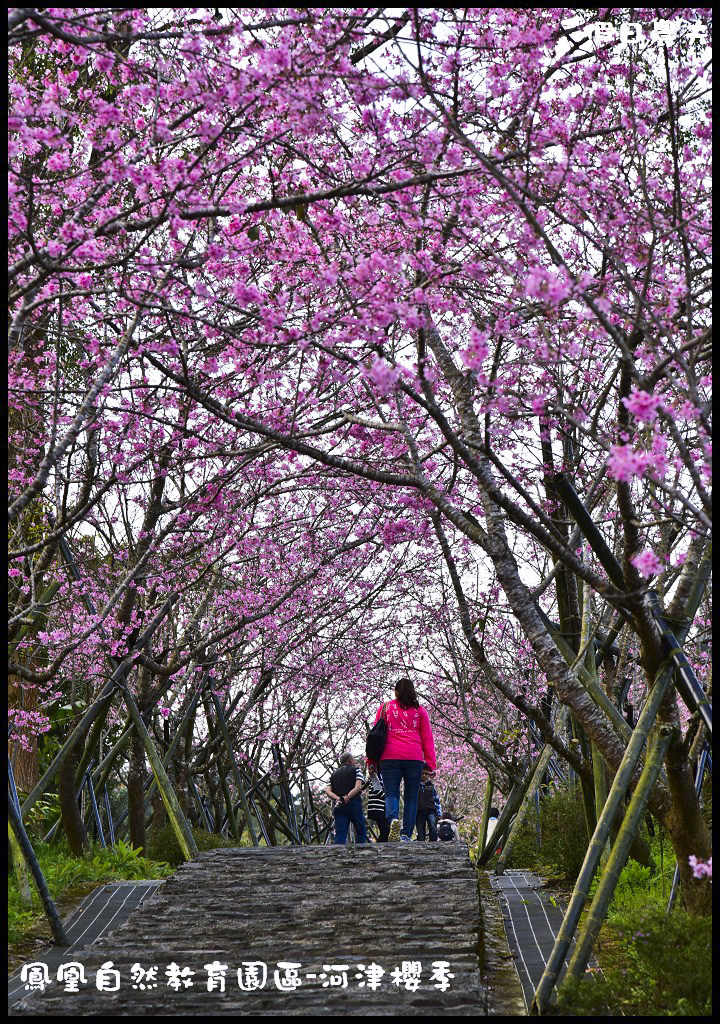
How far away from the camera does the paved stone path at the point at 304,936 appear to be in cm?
525

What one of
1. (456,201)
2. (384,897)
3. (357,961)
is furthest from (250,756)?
(456,201)

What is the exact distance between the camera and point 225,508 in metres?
10.3

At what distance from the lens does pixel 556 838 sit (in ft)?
33.6

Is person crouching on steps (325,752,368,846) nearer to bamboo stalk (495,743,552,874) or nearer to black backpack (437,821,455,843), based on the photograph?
bamboo stalk (495,743,552,874)

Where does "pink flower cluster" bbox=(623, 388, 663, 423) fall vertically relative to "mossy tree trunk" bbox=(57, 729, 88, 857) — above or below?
above

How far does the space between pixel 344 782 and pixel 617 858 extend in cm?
735

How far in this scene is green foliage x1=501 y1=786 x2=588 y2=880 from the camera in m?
9.63

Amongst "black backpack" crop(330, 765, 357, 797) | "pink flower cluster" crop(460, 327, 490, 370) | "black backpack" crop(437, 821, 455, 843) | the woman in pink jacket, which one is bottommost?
"black backpack" crop(437, 821, 455, 843)

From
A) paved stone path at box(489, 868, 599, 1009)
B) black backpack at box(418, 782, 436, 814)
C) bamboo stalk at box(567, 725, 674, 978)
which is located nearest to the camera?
bamboo stalk at box(567, 725, 674, 978)

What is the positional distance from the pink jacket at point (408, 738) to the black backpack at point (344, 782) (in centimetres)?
153

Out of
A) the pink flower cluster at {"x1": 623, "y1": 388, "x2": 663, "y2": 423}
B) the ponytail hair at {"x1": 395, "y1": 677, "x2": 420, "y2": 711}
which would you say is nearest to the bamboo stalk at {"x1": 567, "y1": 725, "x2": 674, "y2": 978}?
the pink flower cluster at {"x1": 623, "y1": 388, "x2": 663, "y2": 423}

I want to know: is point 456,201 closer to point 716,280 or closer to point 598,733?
point 716,280

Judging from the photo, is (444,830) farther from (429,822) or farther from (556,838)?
(556,838)

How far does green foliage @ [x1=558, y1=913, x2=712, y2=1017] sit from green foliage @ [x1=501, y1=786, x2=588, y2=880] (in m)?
4.00
